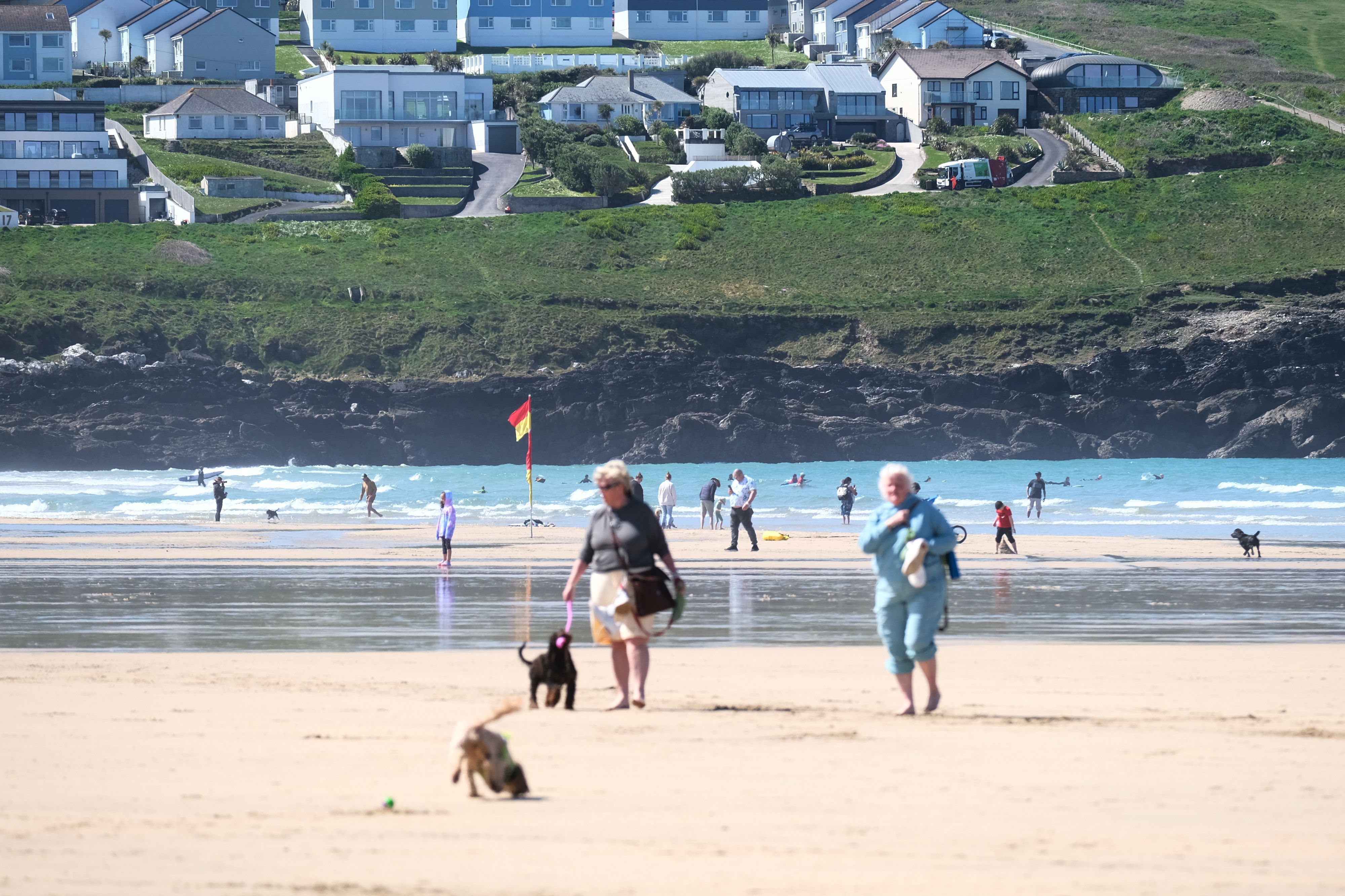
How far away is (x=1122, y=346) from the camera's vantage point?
77062 millimetres

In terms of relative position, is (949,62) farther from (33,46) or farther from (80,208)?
(33,46)

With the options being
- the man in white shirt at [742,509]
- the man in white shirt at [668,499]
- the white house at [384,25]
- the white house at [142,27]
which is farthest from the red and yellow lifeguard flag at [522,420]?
the white house at [142,27]

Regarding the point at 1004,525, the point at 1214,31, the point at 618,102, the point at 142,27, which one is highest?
the point at 1214,31

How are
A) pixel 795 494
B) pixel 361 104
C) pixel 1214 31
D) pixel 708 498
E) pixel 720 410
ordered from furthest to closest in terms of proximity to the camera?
pixel 1214 31
pixel 361 104
pixel 720 410
pixel 795 494
pixel 708 498

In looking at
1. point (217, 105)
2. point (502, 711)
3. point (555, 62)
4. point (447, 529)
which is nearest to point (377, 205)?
point (217, 105)

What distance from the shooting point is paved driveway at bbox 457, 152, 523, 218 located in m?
92.4

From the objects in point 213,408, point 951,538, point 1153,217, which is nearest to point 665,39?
point 1153,217

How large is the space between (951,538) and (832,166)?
9352 cm

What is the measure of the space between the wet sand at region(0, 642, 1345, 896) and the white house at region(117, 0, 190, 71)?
121295 millimetres

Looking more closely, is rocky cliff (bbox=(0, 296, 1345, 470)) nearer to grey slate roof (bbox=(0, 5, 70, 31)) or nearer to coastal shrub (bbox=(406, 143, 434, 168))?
coastal shrub (bbox=(406, 143, 434, 168))

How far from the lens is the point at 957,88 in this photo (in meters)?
108

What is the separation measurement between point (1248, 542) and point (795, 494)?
972 inches

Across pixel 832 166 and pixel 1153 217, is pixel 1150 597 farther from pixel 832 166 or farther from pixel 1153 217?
pixel 832 166

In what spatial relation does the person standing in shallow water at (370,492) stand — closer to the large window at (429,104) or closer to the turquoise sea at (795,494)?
the turquoise sea at (795,494)
